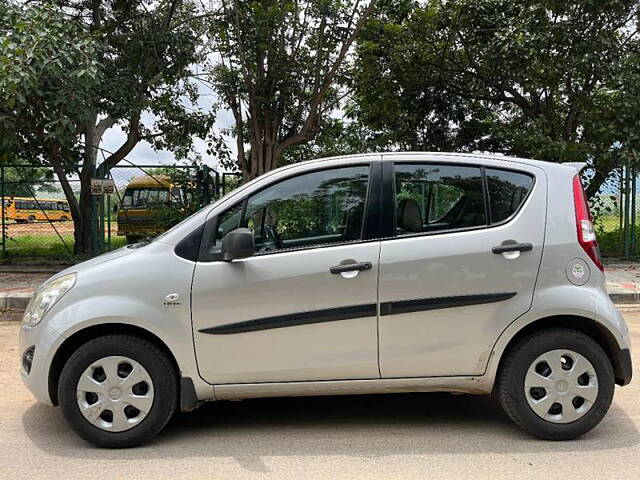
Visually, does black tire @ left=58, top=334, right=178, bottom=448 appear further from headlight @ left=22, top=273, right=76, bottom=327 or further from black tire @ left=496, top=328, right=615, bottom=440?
black tire @ left=496, top=328, right=615, bottom=440

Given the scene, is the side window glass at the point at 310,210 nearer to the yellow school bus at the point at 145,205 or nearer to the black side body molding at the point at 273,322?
the black side body molding at the point at 273,322

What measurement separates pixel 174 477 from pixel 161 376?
606mm

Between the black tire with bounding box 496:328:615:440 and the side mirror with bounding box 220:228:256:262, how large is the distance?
1794 millimetres

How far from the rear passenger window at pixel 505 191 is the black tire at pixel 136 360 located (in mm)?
2277

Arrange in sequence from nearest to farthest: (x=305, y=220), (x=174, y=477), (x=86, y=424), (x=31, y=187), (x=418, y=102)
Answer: (x=174, y=477)
(x=86, y=424)
(x=305, y=220)
(x=31, y=187)
(x=418, y=102)

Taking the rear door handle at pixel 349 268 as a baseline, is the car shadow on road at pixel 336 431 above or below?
below

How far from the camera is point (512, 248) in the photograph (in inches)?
140

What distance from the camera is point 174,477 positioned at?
125 inches

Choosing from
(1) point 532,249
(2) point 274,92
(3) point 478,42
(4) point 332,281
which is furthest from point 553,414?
(3) point 478,42

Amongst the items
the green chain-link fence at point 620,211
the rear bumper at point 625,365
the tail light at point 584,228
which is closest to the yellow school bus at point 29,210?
the tail light at point 584,228

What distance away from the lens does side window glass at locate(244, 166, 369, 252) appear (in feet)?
12.0

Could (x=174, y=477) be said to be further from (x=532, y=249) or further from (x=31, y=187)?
(x=31, y=187)

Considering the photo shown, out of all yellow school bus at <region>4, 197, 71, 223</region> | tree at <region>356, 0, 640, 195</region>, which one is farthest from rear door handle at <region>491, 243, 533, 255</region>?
yellow school bus at <region>4, 197, 71, 223</region>

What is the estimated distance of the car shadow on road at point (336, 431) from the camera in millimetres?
3516
